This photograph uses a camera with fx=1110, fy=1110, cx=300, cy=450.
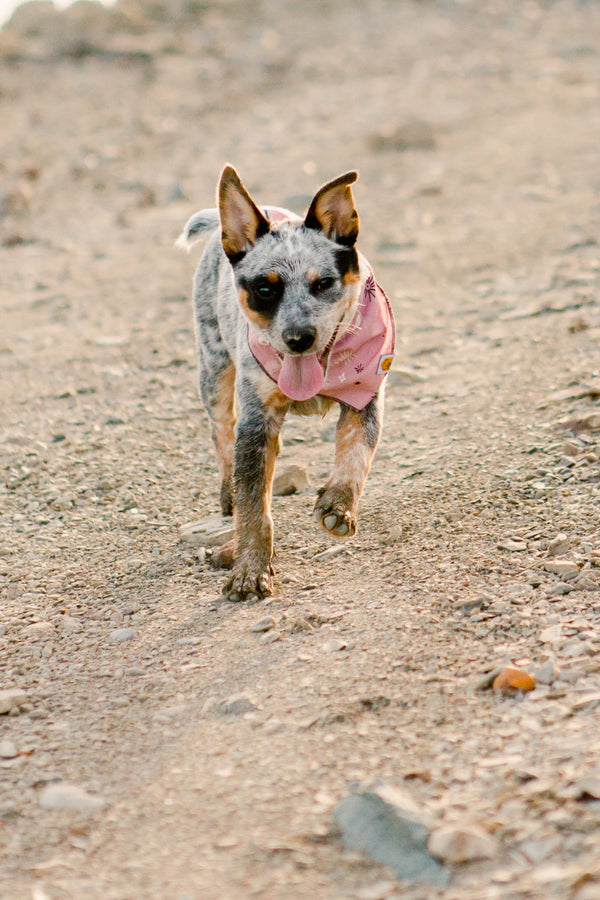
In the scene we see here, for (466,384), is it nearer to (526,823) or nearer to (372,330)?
(372,330)

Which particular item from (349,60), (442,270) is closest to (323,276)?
(442,270)

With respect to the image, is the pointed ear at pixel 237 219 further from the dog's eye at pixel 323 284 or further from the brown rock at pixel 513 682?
the brown rock at pixel 513 682

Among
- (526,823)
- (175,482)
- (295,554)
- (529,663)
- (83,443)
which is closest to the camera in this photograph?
(526,823)

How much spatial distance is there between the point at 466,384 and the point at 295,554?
247cm

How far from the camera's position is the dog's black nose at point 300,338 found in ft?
15.7

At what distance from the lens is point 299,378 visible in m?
4.95

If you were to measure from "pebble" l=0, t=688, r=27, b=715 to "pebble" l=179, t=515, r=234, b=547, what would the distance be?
1.52 metres

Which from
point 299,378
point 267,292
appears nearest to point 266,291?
point 267,292

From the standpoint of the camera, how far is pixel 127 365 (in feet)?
27.6

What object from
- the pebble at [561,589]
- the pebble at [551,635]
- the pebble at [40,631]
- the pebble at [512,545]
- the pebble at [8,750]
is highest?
the pebble at [551,635]

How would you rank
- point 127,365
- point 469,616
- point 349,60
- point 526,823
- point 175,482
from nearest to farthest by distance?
point 526,823 → point 469,616 → point 175,482 → point 127,365 → point 349,60

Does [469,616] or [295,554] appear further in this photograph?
[295,554]

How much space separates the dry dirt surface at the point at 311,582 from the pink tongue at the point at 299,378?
0.82 metres

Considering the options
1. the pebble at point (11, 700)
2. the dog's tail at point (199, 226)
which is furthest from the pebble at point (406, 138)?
the pebble at point (11, 700)
